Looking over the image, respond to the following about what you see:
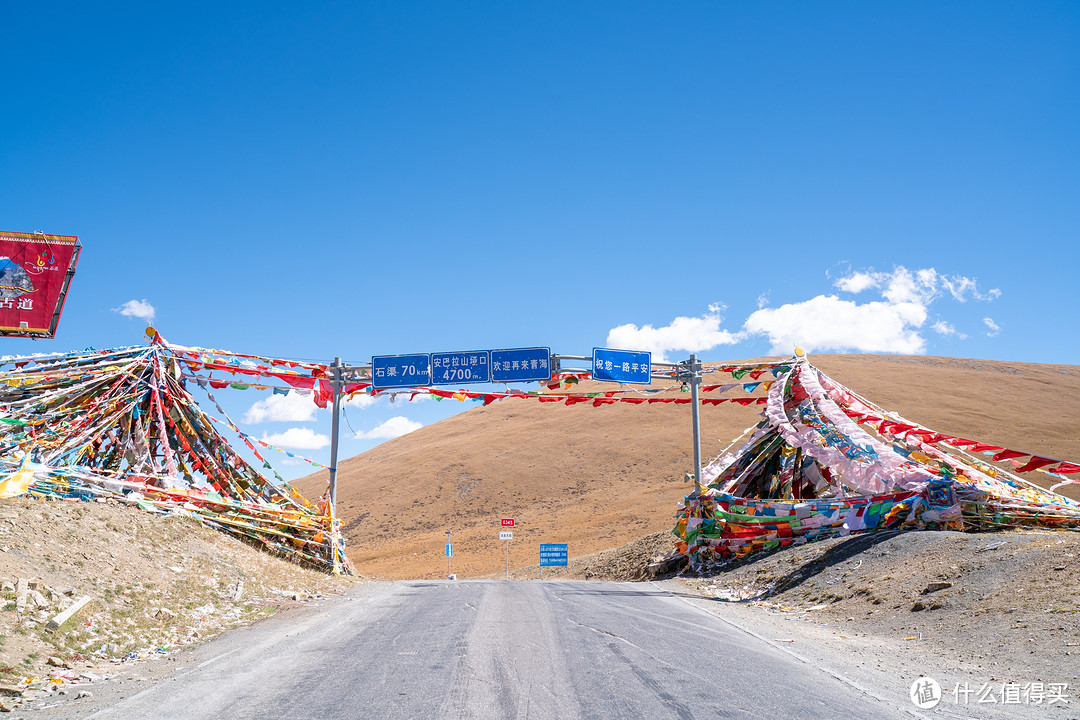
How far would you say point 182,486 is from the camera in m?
13.3

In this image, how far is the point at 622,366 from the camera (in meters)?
18.2

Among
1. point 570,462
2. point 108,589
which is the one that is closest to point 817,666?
point 108,589

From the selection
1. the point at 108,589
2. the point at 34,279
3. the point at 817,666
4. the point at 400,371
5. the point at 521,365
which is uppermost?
the point at 34,279

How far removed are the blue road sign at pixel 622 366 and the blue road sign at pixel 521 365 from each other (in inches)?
55.6

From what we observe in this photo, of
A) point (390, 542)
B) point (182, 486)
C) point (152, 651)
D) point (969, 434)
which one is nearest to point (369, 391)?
point (182, 486)

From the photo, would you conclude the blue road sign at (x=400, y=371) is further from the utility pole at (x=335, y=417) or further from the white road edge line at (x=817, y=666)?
the white road edge line at (x=817, y=666)

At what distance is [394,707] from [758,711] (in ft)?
8.59

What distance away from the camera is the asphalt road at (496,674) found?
16.1 ft

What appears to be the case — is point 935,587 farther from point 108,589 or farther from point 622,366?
point 108,589

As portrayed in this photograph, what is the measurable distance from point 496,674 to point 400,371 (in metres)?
13.4

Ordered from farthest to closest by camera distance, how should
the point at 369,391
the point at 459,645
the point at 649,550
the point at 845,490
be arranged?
the point at 649,550 → the point at 369,391 → the point at 845,490 → the point at 459,645

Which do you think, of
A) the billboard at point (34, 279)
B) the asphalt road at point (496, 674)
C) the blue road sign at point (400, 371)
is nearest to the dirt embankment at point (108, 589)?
the asphalt road at point (496, 674)

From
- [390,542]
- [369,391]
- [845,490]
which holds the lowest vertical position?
[390,542]

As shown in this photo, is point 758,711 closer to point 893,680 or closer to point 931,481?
point 893,680
